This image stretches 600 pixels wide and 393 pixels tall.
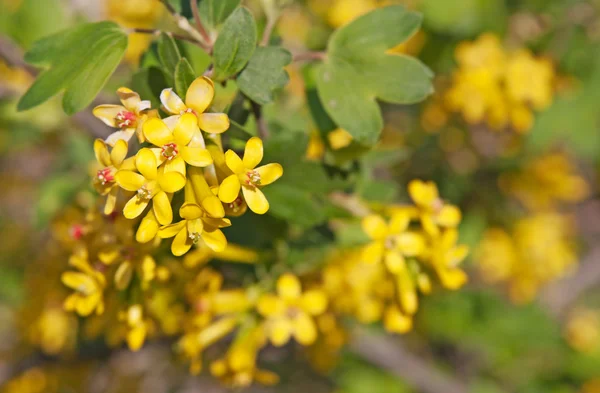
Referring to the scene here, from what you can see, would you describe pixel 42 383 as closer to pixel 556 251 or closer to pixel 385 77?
pixel 385 77

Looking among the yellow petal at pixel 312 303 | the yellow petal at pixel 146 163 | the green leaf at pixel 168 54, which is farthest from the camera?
the yellow petal at pixel 312 303

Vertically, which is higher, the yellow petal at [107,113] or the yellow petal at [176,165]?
the yellow petal at [176,165]

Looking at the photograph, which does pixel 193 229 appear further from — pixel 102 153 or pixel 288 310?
pixel 288 310

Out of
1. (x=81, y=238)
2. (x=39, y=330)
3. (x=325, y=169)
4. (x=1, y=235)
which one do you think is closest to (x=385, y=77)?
(x=325, y=169)

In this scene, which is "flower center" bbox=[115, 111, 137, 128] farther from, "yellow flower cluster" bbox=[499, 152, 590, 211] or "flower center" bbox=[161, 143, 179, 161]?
"yellow flower cluster" bbox=[499, 152, 590, 211]

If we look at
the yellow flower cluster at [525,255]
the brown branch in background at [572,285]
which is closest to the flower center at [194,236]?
the yellow flower cluster at [525,255]

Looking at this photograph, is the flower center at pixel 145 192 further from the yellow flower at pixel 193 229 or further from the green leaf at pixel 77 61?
the green leaf at pixel 77 61
